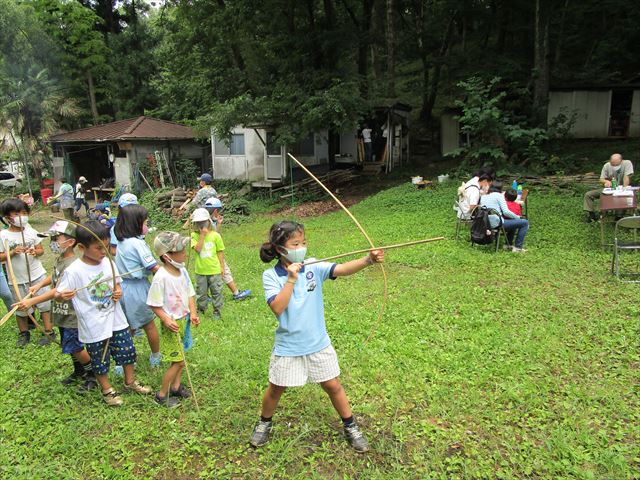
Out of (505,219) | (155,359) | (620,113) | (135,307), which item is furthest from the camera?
(620,113)

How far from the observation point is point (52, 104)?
22734 millimetres

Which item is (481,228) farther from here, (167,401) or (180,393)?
(167,401)

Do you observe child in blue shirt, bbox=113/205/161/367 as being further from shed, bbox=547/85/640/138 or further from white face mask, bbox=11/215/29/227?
shed, bbox=547/85/640/138

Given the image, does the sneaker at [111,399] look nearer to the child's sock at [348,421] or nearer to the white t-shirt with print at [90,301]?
the white t-shirt with print at [90,301]

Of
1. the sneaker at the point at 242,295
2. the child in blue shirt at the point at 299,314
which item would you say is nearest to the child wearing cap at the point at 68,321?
the child in blue shirt at the point at 299,314

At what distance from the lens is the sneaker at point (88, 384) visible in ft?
13.6

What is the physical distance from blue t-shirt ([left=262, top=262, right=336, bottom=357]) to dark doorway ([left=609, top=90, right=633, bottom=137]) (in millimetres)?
21346

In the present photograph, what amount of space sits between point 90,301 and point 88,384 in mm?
1005

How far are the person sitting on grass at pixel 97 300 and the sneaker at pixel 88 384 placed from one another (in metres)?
0.36

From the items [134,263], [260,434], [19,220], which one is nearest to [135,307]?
[134,263]

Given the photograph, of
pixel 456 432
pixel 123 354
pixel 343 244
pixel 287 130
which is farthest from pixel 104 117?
pixel 456 432

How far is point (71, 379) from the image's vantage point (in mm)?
4312

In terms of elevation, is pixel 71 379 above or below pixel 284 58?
below

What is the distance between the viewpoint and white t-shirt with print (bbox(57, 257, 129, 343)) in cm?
368
